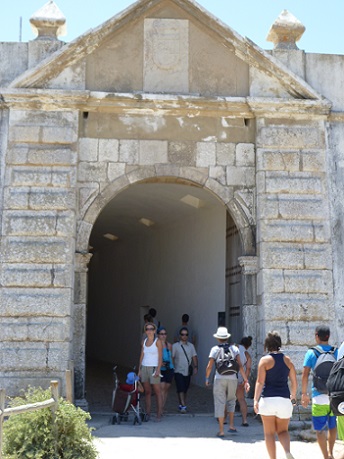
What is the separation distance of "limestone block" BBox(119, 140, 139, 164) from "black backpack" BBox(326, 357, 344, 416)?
495 centimetres

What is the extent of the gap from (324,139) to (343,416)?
520cm

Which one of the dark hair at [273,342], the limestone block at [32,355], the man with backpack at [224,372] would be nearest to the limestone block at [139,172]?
the limestone block at [32,355]

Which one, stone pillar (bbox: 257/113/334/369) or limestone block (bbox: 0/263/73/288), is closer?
limestone block (bbox: 0/263/73/288)

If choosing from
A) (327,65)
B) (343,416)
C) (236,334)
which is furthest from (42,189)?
(343,416)

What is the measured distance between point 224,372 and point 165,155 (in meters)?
3.31

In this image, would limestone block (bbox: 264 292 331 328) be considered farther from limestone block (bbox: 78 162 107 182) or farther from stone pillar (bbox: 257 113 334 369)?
limestone block (bbox: 78 162 107 182)

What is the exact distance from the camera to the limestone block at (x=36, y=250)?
8992mm

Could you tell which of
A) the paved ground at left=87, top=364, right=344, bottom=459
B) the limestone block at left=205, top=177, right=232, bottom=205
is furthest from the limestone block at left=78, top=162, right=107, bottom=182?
the paved ground at left=87, top=364, right=344, bottom=459

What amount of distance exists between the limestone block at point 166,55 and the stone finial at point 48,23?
1260 mm

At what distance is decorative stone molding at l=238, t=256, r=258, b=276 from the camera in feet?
31.2

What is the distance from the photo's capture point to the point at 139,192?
490 inches

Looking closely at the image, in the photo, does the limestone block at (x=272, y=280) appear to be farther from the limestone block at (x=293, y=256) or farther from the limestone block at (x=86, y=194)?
the limestone block at (x=86, y=194)

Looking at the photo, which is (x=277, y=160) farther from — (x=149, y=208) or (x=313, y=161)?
(x=149, y=208)

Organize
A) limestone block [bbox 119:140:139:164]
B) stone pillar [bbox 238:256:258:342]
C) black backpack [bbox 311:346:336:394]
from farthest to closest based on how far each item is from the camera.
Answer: limestone block [bbox 119:140:139:164]
stone pillar [bbox 238:256:258:342]
black backpack [bbox 311:346:336:394]
